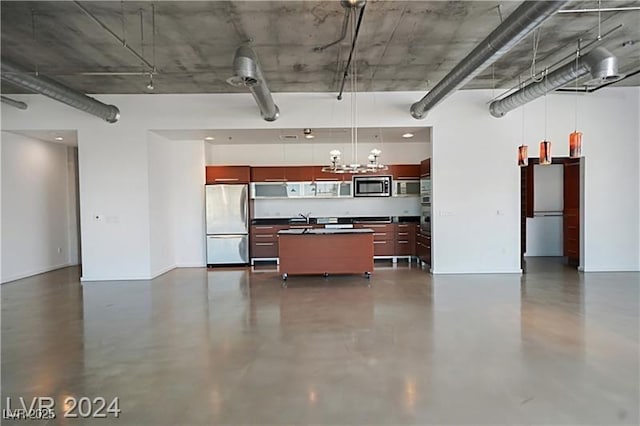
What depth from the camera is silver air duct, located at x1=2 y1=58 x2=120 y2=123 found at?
492 cm

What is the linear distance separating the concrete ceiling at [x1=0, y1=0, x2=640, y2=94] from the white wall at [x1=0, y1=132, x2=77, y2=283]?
161 cm

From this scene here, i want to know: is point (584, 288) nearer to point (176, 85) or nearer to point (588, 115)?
point (588, 115)

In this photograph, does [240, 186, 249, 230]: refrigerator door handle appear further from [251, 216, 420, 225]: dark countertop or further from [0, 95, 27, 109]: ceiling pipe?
[0, 95, 27, 109]: ceiling pipe

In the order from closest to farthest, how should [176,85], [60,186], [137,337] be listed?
1. [137,337]
2. [176,85]
3. [60,186]

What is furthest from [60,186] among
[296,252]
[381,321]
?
[381,321]

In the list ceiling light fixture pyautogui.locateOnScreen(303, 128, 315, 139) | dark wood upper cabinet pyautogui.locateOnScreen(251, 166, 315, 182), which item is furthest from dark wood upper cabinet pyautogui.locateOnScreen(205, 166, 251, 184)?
ceiling light fixture pyautogui.locateOnScreen(303, 128, 315, 139)

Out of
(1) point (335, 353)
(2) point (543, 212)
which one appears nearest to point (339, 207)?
(2) point (543, 212)

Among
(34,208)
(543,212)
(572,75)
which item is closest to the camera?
(572,75)

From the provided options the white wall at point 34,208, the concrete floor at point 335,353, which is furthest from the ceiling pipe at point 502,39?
the white wall at point 34,208

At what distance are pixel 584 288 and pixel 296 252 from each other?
4.76 meters

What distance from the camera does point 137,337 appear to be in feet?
14.1

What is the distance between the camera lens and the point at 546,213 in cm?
1024

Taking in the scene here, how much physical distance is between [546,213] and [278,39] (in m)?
8.35

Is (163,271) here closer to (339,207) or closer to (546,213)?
(339,207)
